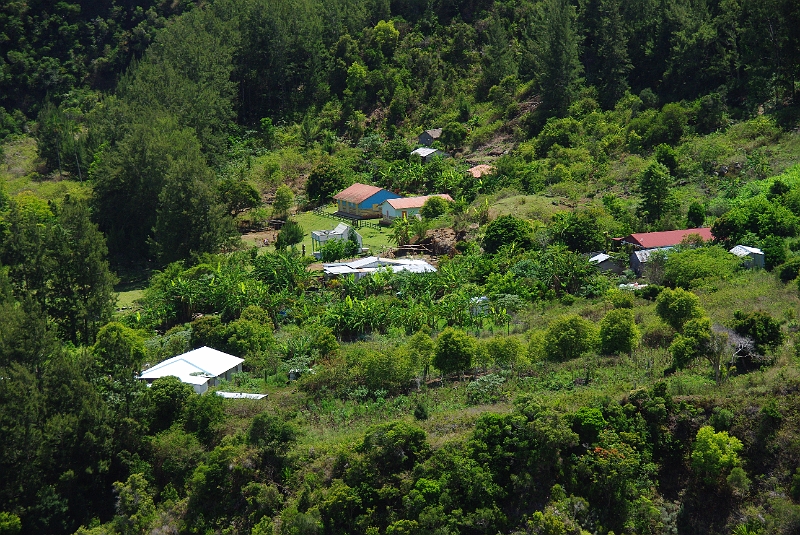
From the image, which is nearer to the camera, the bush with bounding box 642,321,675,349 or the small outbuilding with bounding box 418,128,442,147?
the bush with bounding box 642,321,675,349

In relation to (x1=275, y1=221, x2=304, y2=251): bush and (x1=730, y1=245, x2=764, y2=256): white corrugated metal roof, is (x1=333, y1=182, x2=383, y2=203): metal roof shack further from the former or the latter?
(x1=730, y1=245, x2=764, y2=256): white corrugated metal roof

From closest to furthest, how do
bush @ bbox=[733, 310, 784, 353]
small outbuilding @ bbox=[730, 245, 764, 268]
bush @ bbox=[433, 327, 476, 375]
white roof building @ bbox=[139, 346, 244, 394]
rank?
bush @ bbox=[733, 310, 784, 353], bush @ bbox=[433, 327, 476, 375], white roof building @ bbox=[139, 346, 244, 394], small outbuilding @ bbox=[730, 245, 764, 268]

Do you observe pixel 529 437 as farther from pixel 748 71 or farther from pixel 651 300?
pixel 748 71

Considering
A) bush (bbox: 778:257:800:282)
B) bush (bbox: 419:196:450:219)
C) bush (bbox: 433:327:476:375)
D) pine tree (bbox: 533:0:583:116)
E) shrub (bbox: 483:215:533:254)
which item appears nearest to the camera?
bush (bbox: 433:327:476:375)

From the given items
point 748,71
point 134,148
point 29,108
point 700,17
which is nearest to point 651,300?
point 748,71

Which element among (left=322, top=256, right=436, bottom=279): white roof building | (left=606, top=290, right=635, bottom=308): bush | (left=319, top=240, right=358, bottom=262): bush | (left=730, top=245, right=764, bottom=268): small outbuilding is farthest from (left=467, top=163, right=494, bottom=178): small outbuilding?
(left=606, top=290, right=635, bottom=308): bush

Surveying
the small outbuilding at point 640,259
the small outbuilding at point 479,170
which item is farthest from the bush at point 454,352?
the small outbuilding at point 479,170
